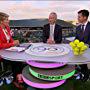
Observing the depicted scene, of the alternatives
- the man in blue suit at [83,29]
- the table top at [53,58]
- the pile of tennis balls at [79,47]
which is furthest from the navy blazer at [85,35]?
the pile of tennis balls at [79,47]

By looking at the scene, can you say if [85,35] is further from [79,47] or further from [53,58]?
[53,58]

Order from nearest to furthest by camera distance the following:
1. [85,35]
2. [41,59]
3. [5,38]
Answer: [41,59] < [5,38] < [85,35]

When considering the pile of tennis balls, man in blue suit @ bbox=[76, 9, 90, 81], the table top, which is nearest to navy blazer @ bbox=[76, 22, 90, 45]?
man in blue suit @ bbox=[76, 9, 90, 81]

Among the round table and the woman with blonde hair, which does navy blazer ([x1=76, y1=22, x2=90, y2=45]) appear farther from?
the woman with blonde hair

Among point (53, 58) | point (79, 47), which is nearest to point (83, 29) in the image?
point (79, 47)

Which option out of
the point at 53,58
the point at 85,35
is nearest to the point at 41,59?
the point at 53,58

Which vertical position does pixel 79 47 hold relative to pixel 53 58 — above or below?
above

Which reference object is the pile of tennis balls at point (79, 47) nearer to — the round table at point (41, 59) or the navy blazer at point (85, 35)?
the round table at point (41, 59)

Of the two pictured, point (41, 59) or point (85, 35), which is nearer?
point (41, 59)

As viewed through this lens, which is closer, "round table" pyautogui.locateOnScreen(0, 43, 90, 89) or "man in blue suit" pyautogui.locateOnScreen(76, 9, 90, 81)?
"round table" pyautogui.locateOnScreen(0, 43, 90, 89)

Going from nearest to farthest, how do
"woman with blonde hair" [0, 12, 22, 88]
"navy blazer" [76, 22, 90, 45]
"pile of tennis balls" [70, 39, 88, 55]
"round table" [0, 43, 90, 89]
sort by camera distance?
"round table" [0, 43, 90, 89] → "pile of tennis balls" [70, 39, 88, 55] → "woman with blonde hair" [0, 12, 22, 88] → "navy blazer" [76, 22, 90, 45]

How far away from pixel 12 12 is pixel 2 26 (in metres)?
2.85

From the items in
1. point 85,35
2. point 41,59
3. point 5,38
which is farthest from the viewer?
point 85,35

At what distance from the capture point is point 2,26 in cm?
316
